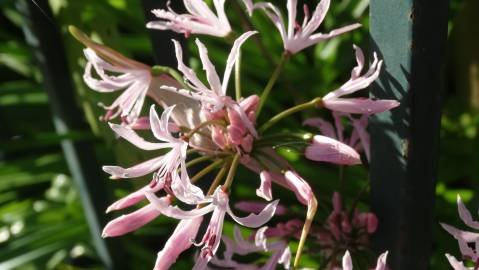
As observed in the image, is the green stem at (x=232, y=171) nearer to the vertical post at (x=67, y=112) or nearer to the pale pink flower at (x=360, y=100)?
the pale pink flower at (x=360, y=100)

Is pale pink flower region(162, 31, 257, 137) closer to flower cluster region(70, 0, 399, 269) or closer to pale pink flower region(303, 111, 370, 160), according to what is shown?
flower cluster region(70, 0, 399, 269)

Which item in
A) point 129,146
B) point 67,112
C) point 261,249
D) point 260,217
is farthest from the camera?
point 67,112

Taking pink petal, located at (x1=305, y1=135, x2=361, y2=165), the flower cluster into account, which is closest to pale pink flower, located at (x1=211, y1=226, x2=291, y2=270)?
the flower cluster

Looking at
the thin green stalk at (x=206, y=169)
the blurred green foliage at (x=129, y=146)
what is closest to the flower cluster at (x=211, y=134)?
the thin green stalk at (x=206, y=169)

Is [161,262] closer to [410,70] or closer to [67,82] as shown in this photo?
[410,70]

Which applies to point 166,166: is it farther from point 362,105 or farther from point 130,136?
point 362,105

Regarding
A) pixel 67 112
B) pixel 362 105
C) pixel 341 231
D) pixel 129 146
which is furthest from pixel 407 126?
pixel 67 112
